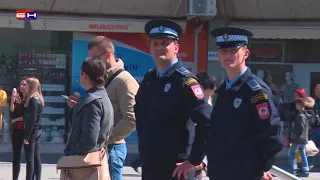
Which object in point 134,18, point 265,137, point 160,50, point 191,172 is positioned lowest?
point 191,172

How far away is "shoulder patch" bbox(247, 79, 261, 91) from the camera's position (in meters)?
4.23

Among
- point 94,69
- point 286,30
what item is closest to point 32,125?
point 94,69

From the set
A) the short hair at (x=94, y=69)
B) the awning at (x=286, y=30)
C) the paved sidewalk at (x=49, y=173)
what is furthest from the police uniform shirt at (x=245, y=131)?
the awning at (x=286, y=30)

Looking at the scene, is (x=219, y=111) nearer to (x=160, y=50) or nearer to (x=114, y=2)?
(x=160, y=50)

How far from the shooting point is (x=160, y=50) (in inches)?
186

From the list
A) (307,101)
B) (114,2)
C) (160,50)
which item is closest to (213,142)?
(160,50)

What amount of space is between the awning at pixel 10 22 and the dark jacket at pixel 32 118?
16.7 ft

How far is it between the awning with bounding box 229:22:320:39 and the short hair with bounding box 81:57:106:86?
9.92 metres

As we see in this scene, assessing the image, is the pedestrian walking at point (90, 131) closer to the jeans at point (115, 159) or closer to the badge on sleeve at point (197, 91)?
the jeans at point (115, 159)

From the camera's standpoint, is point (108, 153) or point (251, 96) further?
point (108, 153)

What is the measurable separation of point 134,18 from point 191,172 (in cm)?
1029

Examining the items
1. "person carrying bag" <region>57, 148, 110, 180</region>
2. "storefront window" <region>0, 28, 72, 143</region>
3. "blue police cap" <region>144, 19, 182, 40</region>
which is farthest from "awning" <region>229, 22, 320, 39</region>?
"blue police cap" <region>144, 19, 182, 40</region>

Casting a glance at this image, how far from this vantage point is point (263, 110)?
4.14m

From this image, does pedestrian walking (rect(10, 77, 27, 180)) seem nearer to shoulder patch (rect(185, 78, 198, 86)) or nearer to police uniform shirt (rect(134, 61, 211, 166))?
police uniform shirt (rect(134, 61, 211, 166))
